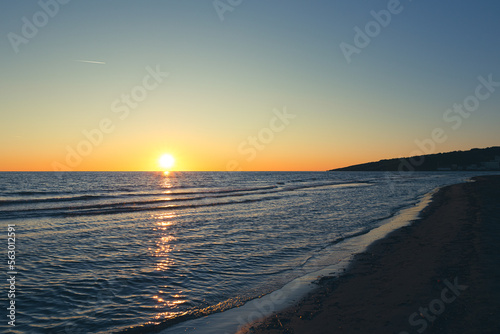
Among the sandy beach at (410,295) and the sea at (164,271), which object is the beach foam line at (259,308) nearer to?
the sea at (164,271)

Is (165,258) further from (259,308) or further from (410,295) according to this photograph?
(410,295)

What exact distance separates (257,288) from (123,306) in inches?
163

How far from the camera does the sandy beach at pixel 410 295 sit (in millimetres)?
6672

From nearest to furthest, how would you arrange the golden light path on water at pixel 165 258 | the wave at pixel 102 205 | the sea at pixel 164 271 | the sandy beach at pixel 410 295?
the sandy beach at pixel 410 295 < the sea at pixel 164 271 < the golden light path on water at pixel 165 258 < the wave at pixel 102 205

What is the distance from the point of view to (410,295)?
830 cm

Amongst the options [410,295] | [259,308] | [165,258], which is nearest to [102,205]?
[165,258]

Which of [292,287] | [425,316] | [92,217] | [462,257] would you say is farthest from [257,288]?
[92,217]

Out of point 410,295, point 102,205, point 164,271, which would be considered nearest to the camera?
point 410,295

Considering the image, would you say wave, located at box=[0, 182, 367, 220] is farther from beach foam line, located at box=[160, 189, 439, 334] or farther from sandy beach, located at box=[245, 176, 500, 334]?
sandy beach, located at box=[245, 176, 500, 334]

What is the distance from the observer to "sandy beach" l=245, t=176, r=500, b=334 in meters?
6.67

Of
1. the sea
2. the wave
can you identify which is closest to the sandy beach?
the sea

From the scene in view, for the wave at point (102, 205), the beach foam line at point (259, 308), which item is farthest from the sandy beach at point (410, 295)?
the wave at point (102, 205)

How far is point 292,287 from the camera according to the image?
9.96 meters

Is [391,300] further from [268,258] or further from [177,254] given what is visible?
[177,254]
